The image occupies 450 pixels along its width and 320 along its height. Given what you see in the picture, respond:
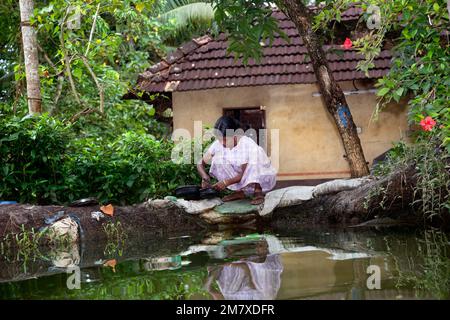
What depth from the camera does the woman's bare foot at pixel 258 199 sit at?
1102cm

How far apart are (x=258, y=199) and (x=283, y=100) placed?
210 inches

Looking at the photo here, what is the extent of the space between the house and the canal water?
6.48m

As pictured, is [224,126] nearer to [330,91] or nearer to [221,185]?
[221,185]

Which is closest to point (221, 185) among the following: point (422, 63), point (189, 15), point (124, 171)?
point (124, 171)

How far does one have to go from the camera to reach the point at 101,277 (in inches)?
250

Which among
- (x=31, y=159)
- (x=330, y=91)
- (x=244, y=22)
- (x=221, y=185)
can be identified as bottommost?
(x=221, y=185)

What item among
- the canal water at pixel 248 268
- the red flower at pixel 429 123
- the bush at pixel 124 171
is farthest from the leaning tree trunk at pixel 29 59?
the red flower at pixel 429 123

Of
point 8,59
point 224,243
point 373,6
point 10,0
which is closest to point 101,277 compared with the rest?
point 224,243

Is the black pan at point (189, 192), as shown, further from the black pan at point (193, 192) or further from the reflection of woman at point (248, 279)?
the reflection of woman at point (248, 279)

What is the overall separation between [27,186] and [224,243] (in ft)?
11.2

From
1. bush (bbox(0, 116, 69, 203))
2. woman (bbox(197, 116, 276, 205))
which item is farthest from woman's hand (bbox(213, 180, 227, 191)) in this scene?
bush (bbox(0, 116, 69, 203))

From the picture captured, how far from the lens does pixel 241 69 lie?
15.4 meters

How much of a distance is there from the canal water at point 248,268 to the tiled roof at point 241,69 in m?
6.25

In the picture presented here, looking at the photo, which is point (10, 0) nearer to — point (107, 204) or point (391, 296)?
point (107, 204)
